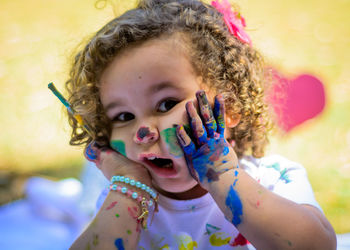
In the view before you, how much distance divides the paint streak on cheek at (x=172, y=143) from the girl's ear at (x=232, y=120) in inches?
12.2

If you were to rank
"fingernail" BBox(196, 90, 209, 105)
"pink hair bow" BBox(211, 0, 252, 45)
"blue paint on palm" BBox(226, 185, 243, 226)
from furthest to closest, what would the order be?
"pink hair bow" BBox(211, 0, 252, 45) → "fingernail" BBox(196, 90, 209, 105) → "blue paint on palm" BBox(226, 185, 243, 226)

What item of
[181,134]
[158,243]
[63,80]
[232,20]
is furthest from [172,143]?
[63,80]

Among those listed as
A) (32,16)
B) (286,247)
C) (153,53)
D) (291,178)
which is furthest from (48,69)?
(286,247)

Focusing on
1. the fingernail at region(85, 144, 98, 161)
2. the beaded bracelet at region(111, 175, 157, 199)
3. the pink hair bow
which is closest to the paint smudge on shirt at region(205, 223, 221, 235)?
the beaded bracelet at region(111, 175, 157, 199)

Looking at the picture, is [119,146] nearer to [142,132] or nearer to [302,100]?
[142,132]

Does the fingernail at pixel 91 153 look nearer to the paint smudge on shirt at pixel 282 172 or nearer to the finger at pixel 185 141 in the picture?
the finger at pixel 185 141

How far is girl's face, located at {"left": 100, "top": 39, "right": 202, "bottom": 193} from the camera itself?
115 centimetres

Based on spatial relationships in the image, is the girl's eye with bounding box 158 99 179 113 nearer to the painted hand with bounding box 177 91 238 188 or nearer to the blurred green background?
the painted hand with bounding box 177 91 238 188

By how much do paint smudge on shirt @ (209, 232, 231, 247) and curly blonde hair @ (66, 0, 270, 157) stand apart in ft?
1.39

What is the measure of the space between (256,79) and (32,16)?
3393 millimetres

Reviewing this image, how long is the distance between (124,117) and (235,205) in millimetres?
548

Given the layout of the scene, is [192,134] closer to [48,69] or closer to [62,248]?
[62,248]

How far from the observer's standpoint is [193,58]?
1266 mm

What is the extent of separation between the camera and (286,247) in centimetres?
96
